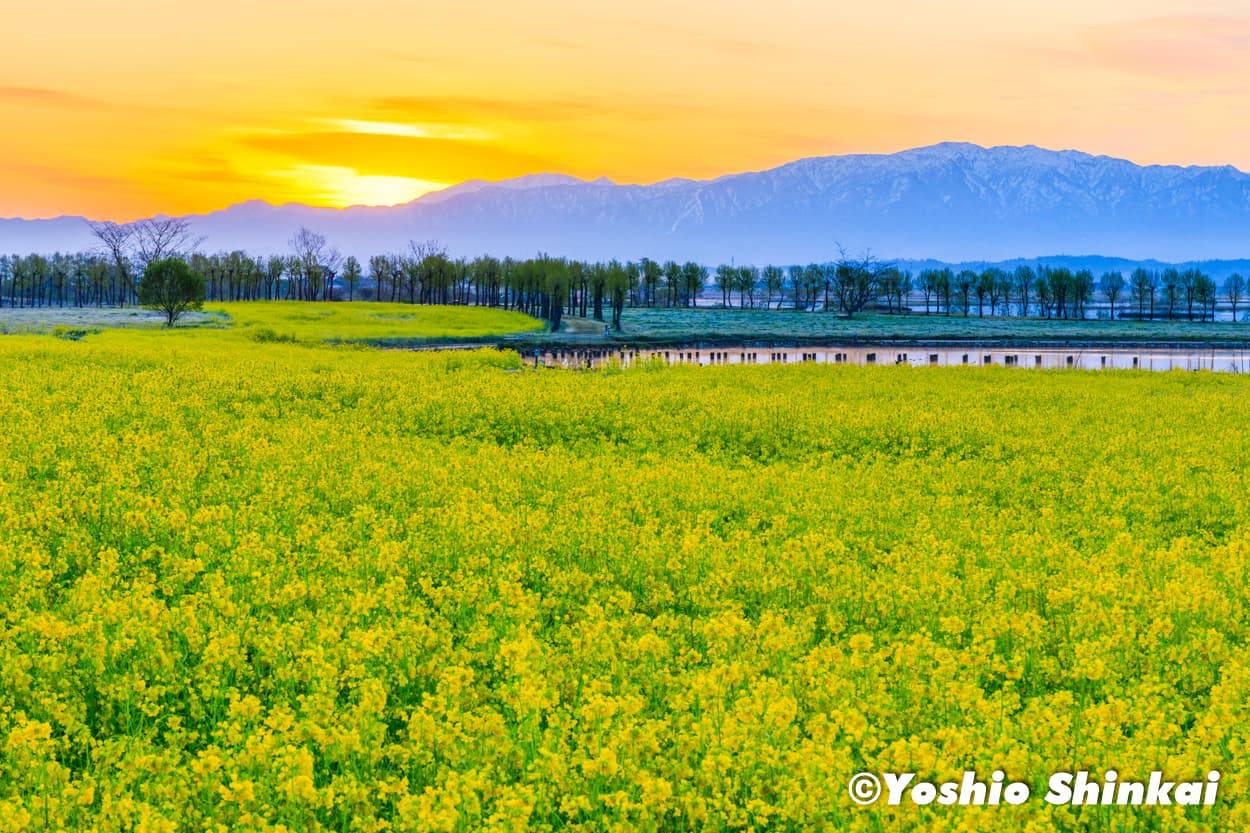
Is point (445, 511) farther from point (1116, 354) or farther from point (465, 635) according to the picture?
point (1116, 354)

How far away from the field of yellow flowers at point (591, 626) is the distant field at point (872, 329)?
83.3 metres

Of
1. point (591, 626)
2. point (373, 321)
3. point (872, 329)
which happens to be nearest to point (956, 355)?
point (872, 329)

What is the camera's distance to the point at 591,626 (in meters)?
9.95

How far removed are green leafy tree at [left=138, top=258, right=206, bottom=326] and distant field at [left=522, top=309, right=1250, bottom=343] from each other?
32.6m

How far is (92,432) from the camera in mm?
19891

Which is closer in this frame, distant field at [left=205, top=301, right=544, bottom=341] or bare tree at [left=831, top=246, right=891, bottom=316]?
distant field at [left=205, top=301, right=544, bottom=341]

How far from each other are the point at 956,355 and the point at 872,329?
35.2m

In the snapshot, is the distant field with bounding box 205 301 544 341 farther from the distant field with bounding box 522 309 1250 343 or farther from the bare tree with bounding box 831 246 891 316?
the bare tree with bounding box 831 246 891 316

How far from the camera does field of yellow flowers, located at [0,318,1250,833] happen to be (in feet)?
22.9

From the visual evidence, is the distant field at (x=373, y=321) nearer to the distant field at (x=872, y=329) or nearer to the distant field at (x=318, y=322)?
the distant field at (x=318, y=322)

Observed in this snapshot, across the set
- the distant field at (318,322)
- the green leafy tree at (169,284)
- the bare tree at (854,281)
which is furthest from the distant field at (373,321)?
the bare tree at (854,281)

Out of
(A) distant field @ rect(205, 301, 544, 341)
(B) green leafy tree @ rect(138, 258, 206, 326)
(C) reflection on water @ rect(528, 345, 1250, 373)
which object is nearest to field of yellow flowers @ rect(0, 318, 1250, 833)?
(A) distant field @ rect(205, 301, 544, 341)

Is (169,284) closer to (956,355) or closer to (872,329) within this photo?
(956,355)

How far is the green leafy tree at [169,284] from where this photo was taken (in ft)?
277
